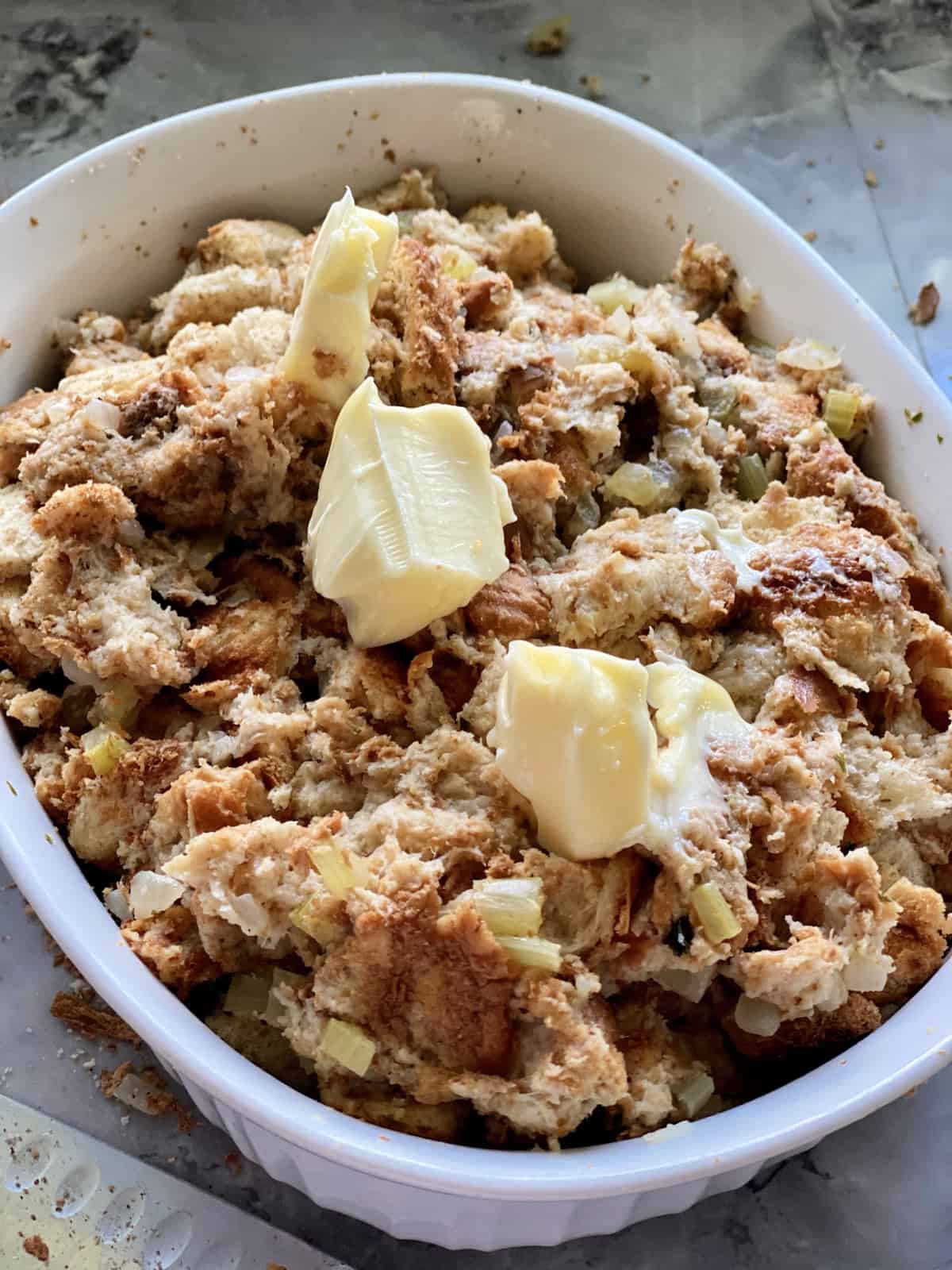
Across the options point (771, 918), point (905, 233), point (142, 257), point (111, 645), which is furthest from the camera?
point (905, 233)

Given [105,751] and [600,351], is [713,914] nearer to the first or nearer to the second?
[105,751]

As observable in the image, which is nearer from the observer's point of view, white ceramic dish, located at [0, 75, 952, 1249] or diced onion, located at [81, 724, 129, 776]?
white ceramic dish, located at [0, 75, 952, 1249]

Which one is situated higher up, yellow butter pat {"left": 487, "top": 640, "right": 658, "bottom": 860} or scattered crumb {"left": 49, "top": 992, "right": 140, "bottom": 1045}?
yellow butter pat {"left": 487, "top": 640, "right": 658, "bottom": 860}

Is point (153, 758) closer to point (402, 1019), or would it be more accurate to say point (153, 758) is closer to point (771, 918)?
point (402, 1019)

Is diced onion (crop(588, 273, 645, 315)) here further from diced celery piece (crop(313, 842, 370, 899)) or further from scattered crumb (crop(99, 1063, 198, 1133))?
scattered crumb (crop(99, 1063, 198, 1133))

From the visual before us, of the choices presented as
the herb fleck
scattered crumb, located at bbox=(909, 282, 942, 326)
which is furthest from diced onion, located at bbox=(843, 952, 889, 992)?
scattered crumb, located at bbox=(909, 282, 942, 326)

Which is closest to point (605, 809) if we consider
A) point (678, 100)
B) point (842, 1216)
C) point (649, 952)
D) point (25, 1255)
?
point (649, 952)
